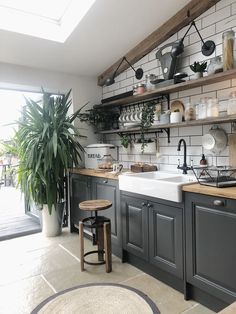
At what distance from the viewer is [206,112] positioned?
244 centimetres

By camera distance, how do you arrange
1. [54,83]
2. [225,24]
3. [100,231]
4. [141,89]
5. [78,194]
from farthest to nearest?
1. [54,83]
2. [78,194]
3. [141,89]
4. [100,231]
5. [225,24]

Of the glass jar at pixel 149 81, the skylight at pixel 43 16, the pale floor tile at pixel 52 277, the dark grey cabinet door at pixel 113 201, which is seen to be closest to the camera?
the pale floor tile at pixel 52 277

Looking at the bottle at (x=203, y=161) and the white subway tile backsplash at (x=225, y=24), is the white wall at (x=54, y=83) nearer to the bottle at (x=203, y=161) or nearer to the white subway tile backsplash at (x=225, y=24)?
the bottle at (x=203, y=161)

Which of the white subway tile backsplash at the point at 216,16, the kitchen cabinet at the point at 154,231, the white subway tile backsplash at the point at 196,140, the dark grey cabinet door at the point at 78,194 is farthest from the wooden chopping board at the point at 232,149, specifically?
the dark grey cabinet door at the point at 78,194

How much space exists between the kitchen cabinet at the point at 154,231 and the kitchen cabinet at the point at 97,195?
144mm

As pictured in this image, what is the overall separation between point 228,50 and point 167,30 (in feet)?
3.08

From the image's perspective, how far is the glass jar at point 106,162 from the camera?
3.50 metres

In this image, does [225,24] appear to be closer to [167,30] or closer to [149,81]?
[167,30]

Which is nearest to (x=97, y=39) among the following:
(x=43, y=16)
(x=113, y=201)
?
(x=43, y=16)

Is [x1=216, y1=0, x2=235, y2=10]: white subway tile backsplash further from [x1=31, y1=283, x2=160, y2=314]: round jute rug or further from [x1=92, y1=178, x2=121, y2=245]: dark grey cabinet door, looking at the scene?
[x1=31, y1=283, x2=160, y2=314]: round jute rug

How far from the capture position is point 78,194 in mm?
3670

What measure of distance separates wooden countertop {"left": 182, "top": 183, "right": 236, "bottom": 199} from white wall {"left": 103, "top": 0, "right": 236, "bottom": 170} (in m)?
0.65

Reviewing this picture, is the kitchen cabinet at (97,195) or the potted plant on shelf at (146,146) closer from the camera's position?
the kitchen cabinet at (97,195)

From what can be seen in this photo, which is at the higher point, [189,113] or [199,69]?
Answer: [199,69]
